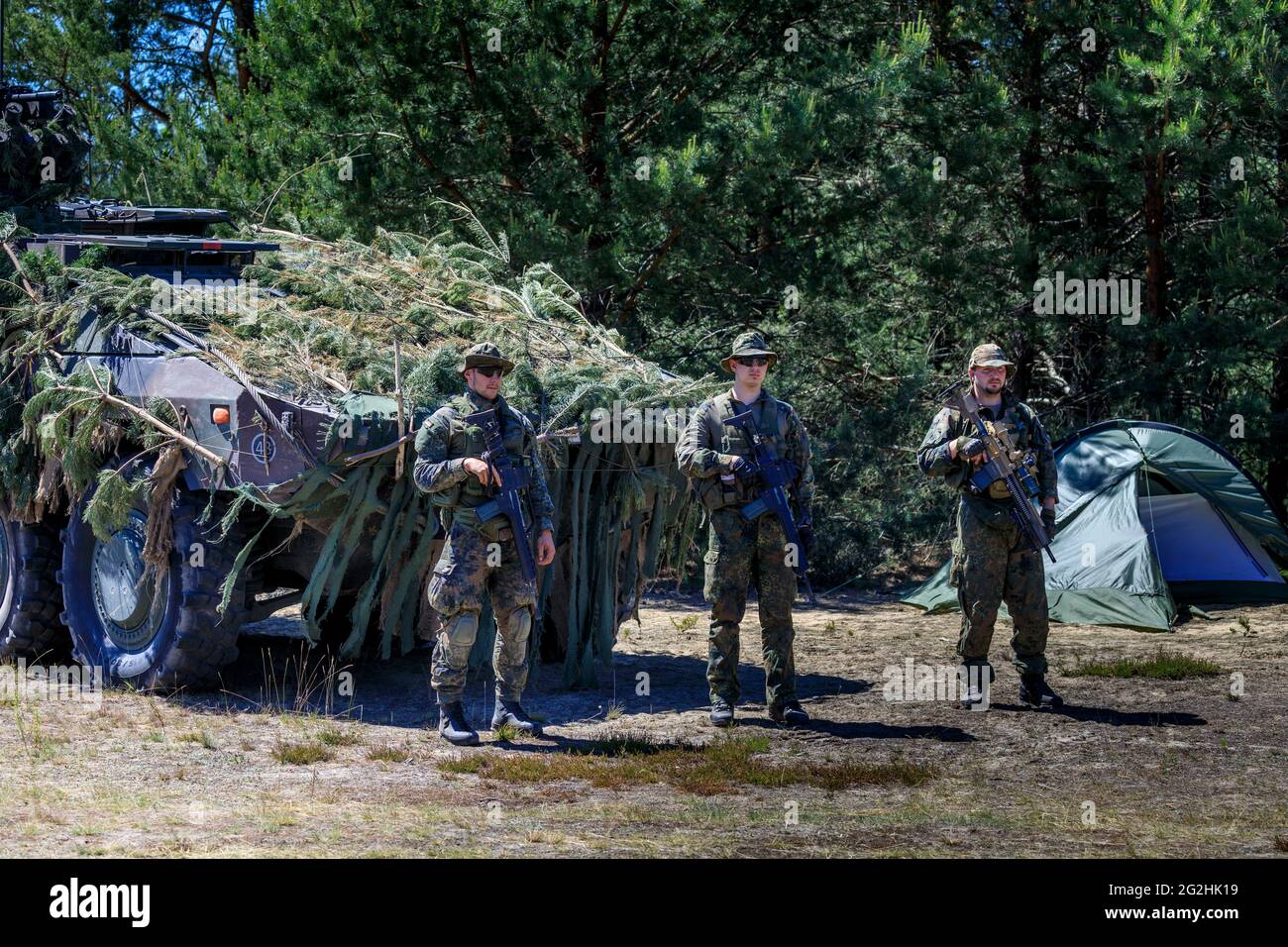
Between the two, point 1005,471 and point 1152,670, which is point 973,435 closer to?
point 1005,471

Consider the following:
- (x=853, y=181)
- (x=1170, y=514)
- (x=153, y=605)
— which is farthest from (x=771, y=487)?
(x=853, y=181)

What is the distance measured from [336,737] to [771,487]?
2.49m

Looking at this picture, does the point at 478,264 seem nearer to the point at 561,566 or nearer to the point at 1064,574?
the point at 561,566

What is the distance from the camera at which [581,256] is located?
531 inches

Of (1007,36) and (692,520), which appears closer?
(692,520)

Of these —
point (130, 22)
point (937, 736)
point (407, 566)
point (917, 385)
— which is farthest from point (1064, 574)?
point (130, 22)

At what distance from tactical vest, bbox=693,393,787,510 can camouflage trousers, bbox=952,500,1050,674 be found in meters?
1.20

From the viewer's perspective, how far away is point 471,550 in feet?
25.8

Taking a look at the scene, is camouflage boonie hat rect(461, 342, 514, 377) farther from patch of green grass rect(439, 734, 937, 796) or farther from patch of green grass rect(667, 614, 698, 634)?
patch of green grass rect(667, 614, 698, 634)

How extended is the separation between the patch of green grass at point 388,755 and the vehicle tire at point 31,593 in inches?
123

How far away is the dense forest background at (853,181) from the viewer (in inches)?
524

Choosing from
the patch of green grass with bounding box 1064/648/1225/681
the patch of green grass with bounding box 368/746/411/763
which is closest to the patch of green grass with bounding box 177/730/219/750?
the patch of green grass with bounding box 368/746/411/763

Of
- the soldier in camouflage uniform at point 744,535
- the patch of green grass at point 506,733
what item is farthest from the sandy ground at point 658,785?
the soldier in camouflage uniform at point 744,535

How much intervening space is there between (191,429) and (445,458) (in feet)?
5.36
